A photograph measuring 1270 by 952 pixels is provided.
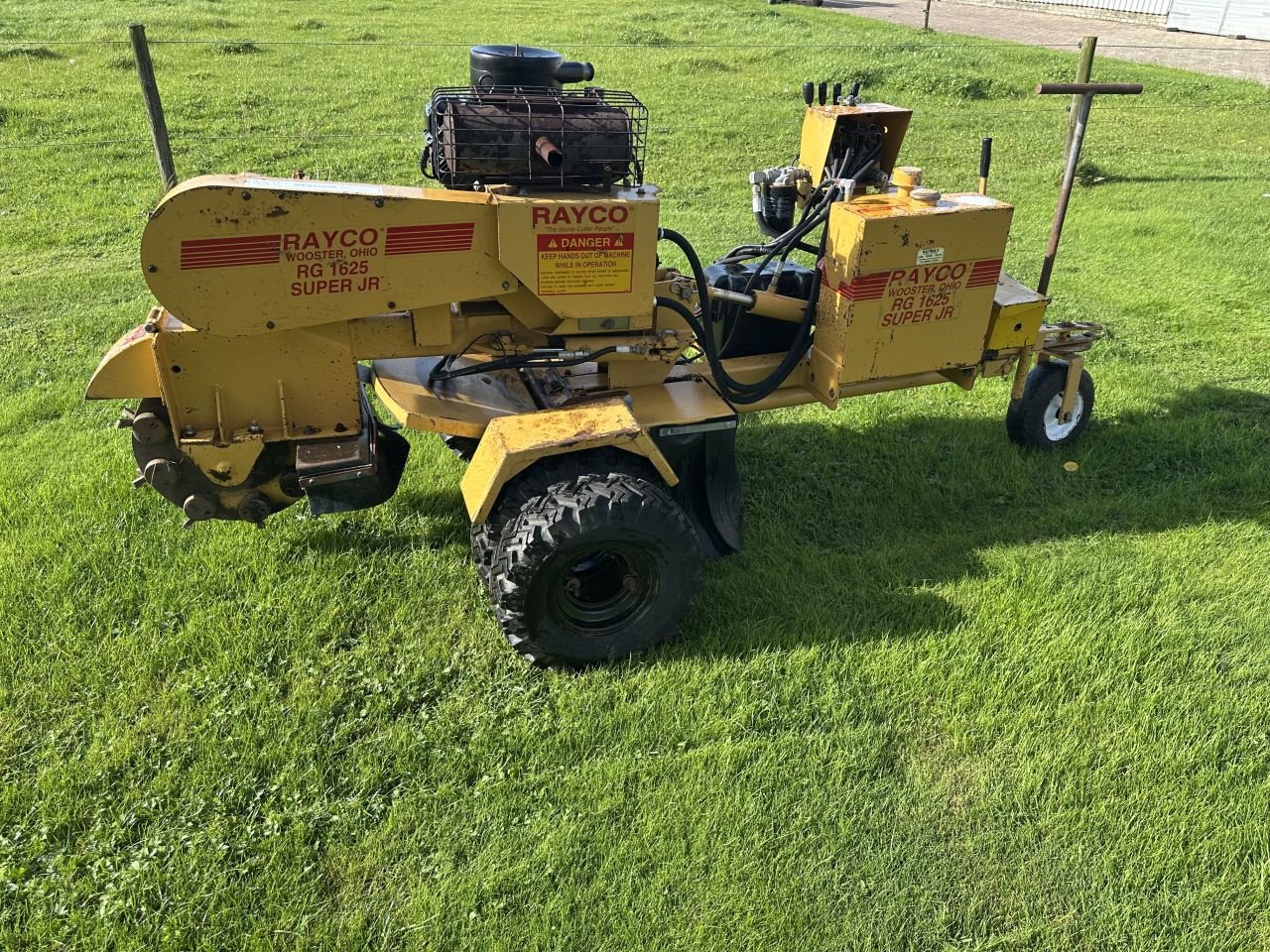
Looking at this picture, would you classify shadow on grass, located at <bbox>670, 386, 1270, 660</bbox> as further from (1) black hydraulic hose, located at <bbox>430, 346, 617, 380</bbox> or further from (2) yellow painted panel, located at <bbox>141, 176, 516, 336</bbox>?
(2) yellow painted panel, located at <bbox>141, 176, 516, 336</bbox>

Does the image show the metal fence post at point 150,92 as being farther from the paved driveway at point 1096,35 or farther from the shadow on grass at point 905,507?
the paved driveway at point 1096,35

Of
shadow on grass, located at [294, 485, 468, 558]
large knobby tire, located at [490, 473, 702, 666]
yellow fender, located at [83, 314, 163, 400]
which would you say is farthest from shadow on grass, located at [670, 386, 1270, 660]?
yellow fender, located at [83, 314, 163, 400]

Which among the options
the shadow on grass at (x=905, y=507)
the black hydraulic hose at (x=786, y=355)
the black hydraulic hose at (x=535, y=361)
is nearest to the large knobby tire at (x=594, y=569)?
the shadow on grass at (x=905, y=507)

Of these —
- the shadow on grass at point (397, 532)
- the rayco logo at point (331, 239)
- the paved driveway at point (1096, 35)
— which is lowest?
the paved driveway at point (1096, 35)

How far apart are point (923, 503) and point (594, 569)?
79.1 inches

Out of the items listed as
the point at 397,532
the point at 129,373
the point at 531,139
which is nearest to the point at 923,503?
the point at 397,532

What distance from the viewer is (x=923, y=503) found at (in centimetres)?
513

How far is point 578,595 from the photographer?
13.5 ft

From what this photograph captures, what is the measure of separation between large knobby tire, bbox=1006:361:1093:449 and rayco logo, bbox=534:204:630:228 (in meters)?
2.93

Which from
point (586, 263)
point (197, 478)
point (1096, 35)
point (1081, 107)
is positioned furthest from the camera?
point (1096, 35)

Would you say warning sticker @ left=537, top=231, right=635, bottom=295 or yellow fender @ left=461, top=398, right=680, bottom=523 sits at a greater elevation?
warning sticker @ left=537, top=231, right=635, bottom=295

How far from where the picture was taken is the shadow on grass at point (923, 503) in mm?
4184

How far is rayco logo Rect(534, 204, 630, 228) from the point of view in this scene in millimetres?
3574

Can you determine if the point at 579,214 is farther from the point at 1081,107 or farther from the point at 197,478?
the point at 1081,107
